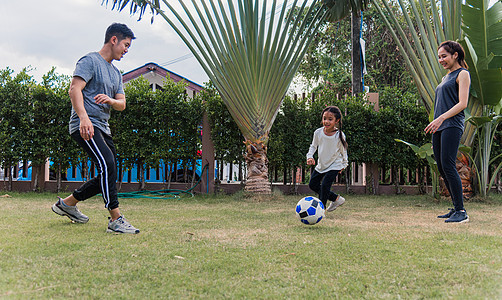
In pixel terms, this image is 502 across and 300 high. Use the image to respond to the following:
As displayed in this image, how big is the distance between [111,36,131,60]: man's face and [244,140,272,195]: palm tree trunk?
413cm

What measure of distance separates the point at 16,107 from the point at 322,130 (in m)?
6.74

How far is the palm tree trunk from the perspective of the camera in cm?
762

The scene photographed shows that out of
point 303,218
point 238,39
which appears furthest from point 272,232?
point 238,39

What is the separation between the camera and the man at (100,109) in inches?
138

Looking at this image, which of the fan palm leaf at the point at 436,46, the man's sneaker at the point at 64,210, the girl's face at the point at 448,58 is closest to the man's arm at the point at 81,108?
the man's sneaker at the point at 64,210

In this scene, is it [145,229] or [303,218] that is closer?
[145,229]

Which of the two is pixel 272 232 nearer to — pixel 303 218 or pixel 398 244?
pixel 303 218

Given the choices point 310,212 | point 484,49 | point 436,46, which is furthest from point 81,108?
point 436,46

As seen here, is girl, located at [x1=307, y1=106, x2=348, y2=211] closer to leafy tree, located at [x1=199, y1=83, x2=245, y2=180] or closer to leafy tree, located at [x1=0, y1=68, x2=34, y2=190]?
leafy tree, located at [x1=199, y1=83, x2=245, y2=180]

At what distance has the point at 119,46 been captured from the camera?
3773mm

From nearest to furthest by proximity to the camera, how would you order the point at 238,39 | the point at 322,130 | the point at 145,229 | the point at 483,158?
the point at 145,229
the point at 322,130
the point at 483,158
the point at 238,39

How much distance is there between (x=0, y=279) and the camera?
Result: 207 cm

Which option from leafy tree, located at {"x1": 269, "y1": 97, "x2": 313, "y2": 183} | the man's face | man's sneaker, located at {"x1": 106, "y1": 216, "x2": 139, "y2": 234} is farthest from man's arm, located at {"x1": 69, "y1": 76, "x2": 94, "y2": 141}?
leafy tree, located at {"x1": 269, "y1": 97, "x2": 313, "y2": 183}

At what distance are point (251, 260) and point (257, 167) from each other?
5159mm
